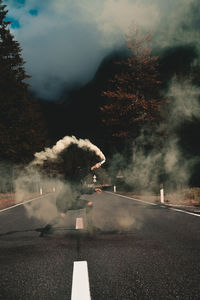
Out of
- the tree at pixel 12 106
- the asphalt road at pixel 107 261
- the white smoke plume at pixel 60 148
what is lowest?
the asphalt road at pixel 107 261

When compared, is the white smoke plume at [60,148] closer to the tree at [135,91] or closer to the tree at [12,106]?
the tree at [12,106]

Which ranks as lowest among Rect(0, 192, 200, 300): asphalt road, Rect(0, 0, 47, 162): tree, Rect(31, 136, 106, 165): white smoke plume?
Rect(0, 192, 200, 300): asphalt road

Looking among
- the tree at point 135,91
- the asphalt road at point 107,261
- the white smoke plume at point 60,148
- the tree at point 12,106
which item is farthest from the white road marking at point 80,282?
the tree at point 135,91

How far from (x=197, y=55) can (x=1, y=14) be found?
60.7ft

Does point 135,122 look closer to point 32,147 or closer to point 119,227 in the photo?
point 32,147

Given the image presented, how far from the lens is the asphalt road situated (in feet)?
10.2

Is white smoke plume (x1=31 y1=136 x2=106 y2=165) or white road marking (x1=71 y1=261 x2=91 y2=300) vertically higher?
white smoke plume (x1=31 y1=136 x2=106 y2=165)

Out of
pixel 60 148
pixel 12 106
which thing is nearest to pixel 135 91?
A: pixel 12 106

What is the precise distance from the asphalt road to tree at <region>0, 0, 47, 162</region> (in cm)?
Result: 1992

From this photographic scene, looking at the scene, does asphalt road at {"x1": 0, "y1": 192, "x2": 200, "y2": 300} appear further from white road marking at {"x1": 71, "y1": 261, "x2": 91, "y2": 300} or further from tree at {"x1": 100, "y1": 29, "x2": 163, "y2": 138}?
A: tree at {"x1": 100, "y1": 29, "x2": 163, "y2": 138}

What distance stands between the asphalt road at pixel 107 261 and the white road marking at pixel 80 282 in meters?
0.06

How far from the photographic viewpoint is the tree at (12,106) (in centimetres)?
2534

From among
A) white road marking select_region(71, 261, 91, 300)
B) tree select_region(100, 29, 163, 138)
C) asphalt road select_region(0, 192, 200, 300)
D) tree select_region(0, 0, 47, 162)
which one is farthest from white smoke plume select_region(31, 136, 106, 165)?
tree select_region(100, 29, 163, 138)

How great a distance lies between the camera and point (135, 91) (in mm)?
33844
